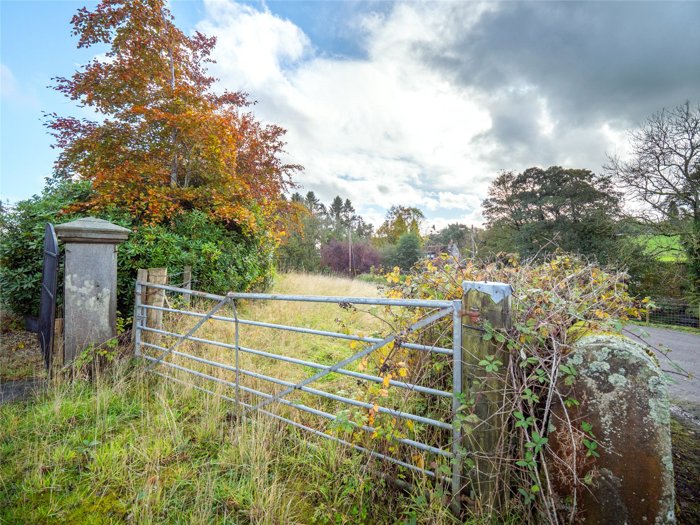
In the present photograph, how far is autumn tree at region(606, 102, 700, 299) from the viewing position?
11836 millimetres

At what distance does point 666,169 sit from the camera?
12508mm

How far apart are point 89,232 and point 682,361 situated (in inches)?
423

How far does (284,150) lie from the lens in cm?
883

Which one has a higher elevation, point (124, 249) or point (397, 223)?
point (397, 223)

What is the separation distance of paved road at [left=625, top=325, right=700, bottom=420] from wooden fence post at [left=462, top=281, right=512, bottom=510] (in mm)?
726

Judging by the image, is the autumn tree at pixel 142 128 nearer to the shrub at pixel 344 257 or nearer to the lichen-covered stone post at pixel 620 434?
the lichen-covered stone post at pixel 620 434

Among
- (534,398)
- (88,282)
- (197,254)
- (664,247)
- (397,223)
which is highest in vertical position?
(397,223)

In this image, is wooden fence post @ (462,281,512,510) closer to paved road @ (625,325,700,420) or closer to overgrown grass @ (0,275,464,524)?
overgrown grass @ (0,275,464,524)

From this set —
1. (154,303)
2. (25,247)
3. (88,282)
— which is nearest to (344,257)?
(25,247)

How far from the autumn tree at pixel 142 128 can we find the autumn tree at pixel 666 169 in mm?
16419

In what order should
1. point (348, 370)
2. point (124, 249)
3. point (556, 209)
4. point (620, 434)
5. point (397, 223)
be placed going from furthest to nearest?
point (397, 223) → point (556, 209) → point (124, 249) → point (348, 370) → point (620, 434)

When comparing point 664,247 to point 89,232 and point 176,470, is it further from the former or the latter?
point 89,232

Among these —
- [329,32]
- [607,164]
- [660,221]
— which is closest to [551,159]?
[607,164]

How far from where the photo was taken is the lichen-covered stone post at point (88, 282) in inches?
145
